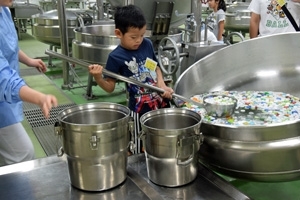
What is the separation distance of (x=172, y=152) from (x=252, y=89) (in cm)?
109

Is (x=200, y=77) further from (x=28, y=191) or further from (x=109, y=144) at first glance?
(x=28, y=191)

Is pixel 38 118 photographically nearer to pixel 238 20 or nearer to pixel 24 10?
pixel 238 20

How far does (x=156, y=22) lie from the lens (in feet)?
9.28

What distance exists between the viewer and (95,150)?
87 centimetres

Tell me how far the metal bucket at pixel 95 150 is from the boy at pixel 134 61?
0.50 meters

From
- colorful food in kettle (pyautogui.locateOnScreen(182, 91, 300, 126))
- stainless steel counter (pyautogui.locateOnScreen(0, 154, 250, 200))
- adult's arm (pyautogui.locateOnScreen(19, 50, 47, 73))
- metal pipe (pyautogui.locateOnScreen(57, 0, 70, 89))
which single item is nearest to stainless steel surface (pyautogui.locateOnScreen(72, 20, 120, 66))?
metal pipe (pyautogui.locateOnScreen(57, 0, 70, 89))

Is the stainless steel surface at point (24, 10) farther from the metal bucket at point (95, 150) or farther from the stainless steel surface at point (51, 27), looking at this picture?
the metal bucket at point (95, 150)

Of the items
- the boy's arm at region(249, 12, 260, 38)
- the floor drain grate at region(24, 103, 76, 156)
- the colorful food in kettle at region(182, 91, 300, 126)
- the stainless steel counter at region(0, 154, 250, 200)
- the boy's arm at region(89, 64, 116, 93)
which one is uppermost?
the boy's arm at region(249, 12, 260, 38)

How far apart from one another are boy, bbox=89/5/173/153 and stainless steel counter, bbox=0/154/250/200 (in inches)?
18.3

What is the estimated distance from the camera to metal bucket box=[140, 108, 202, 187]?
882 millimetres

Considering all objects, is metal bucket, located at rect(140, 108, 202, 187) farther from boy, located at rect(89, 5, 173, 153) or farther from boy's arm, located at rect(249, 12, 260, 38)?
boy's arm, located at rect(249, 12, 260, 38)

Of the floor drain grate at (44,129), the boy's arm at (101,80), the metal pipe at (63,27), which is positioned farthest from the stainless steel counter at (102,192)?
the metal pipe at (63,27)

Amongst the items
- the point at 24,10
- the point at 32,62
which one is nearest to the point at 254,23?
the point at 32,62

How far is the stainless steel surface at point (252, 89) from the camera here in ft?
Result: 3.22
